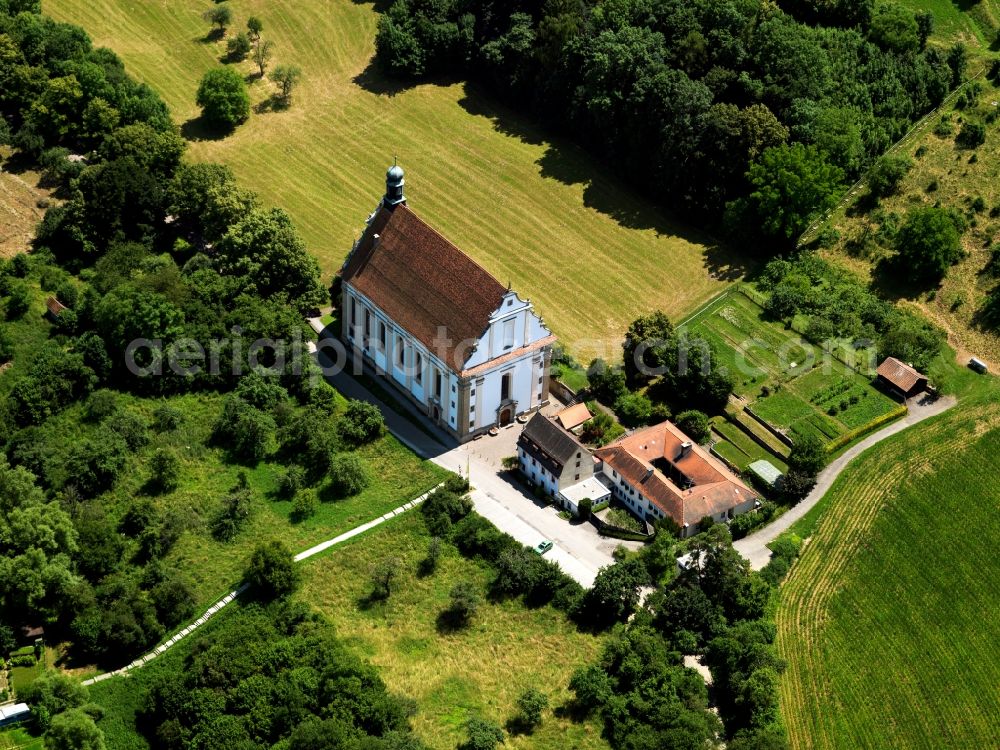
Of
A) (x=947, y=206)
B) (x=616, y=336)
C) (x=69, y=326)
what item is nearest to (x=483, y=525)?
(x=616, y=336)

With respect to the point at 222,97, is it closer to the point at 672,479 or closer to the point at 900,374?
the point at 672,479

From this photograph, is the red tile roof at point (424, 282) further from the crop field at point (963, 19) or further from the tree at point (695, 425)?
the crop field at point (963, 19)

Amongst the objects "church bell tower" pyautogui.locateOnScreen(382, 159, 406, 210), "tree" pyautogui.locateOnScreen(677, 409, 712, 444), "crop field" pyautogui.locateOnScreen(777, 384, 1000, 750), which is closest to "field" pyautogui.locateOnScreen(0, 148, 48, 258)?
"church bell tower" pyautogui.locateOnScreen(382, 159, 406, 210)

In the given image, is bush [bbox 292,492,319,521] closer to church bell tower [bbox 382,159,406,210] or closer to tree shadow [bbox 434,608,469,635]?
tree shadow [bbox 434,608,469,635]

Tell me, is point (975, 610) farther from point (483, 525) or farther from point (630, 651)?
point (483, 525)

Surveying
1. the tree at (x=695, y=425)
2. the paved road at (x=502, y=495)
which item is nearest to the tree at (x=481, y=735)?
the paved road at (x=502, y=495)

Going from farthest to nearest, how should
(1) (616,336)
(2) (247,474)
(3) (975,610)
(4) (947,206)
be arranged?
(4) (947,206)
(1) (616,336)
(2) (247,474)
(3) (975,610)
